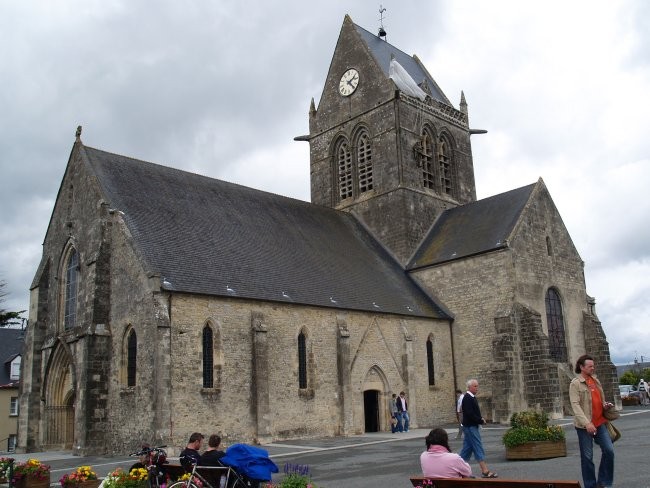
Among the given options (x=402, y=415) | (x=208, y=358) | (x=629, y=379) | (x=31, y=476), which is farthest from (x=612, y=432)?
(x=629, y=379)

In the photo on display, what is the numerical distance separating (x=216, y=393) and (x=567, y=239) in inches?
767

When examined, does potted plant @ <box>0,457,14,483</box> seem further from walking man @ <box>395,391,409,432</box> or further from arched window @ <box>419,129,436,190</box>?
arched window @ <box>419,129,436,190</box>

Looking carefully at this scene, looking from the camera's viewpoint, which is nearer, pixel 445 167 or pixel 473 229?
pixel 473 229

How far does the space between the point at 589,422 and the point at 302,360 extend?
16020mm

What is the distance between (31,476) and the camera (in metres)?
13.1

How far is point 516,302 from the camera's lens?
92.1ft

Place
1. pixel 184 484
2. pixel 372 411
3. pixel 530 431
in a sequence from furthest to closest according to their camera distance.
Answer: pixel 372 411 < pixel 530 431 < pixel 184 484

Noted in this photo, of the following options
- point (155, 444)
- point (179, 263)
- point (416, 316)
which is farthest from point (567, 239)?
point (155, 444)

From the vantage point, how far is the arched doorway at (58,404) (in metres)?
24.3

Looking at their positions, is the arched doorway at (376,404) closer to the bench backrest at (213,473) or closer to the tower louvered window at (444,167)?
the tower louvered window at (444,167)

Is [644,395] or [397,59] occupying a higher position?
[397,59]

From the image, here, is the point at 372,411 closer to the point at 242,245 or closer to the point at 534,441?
the point at 242,245

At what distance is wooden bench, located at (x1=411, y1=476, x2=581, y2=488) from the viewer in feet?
21.3

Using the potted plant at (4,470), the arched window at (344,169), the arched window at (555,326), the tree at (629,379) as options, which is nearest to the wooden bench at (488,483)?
the potted plant at (4,470)
